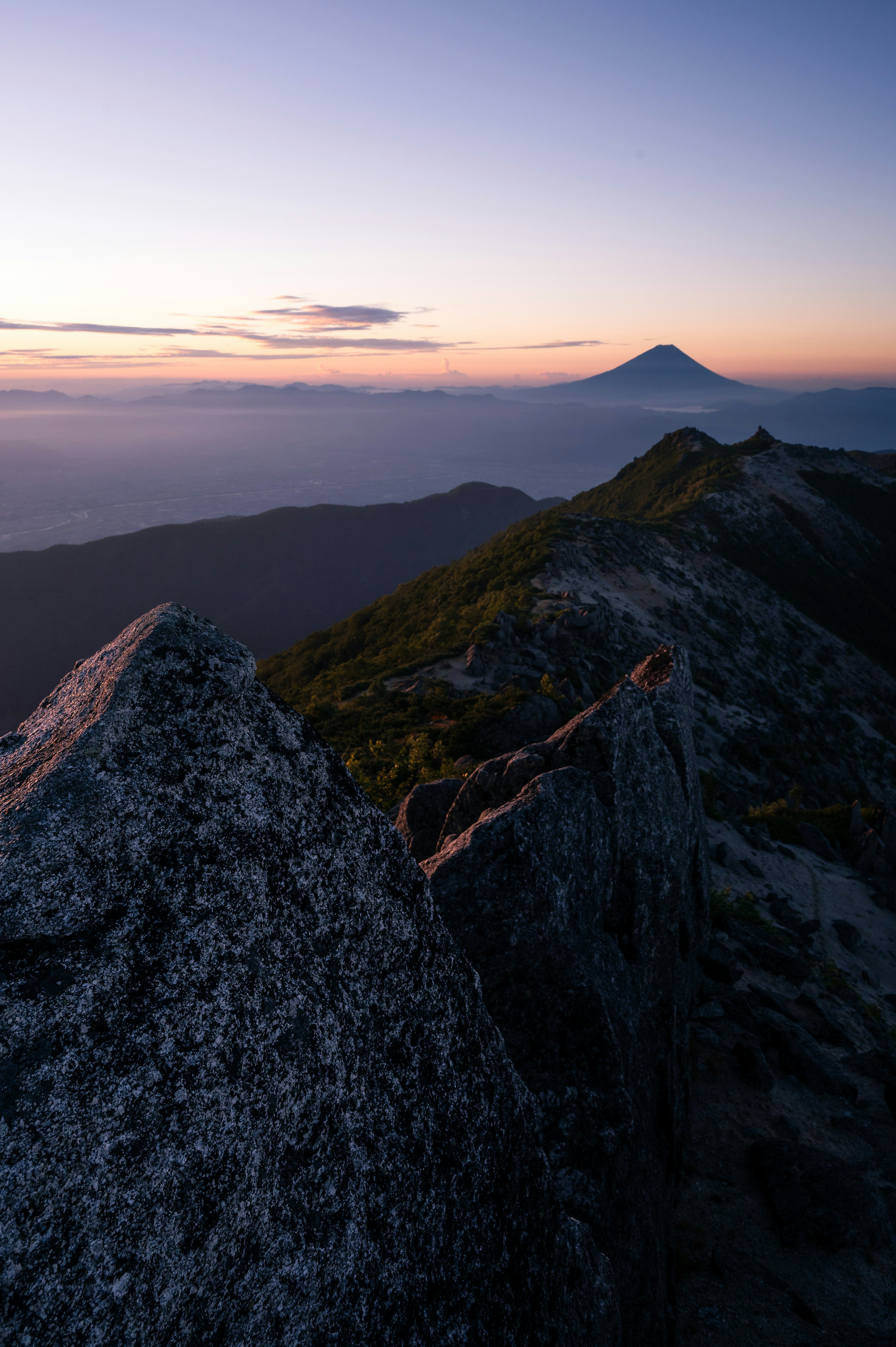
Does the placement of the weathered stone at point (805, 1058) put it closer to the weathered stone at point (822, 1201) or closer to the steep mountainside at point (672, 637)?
the weathered stone at point (822, 1201)

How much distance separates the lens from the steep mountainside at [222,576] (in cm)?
12988

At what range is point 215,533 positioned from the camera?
174250 millimetres

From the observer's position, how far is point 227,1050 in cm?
306

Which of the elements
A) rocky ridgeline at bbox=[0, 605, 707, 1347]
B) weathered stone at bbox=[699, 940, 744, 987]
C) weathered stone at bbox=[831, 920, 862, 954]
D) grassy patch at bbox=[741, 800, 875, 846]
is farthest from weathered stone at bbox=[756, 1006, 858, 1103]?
grassy patch at bbox=[741, 800, 875, 846]

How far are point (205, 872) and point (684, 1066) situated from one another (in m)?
9.26

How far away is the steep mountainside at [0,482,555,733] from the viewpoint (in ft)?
426

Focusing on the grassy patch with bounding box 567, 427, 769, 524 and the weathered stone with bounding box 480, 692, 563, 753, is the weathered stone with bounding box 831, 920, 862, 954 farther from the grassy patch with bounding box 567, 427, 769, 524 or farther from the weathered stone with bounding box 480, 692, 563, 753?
the grassy patch with bounding box 567, 427, 769, 524

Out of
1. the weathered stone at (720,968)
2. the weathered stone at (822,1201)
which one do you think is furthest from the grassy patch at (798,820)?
the weathered stone at (822,1201)

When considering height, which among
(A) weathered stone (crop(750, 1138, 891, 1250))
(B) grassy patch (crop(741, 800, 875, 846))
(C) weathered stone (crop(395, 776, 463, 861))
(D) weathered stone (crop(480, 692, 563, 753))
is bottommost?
(B) grassy patch (crop(741, 800, 875, 846))

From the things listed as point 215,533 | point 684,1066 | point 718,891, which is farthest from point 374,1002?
point 215,533

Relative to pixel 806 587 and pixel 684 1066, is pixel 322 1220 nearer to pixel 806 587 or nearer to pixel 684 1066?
pixel 684 1066

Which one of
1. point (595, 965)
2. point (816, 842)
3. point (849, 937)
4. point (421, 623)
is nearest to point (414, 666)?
point (421, 623)

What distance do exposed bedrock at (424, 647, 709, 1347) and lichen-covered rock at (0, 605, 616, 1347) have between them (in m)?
1.99

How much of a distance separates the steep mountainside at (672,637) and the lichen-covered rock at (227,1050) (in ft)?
40.6
